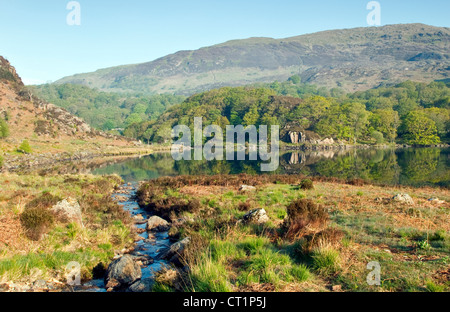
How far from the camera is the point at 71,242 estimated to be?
11250mm

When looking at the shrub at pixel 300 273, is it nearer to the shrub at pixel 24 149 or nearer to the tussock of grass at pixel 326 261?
the tussock of grass at pixel 326 261

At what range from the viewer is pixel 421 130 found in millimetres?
102250

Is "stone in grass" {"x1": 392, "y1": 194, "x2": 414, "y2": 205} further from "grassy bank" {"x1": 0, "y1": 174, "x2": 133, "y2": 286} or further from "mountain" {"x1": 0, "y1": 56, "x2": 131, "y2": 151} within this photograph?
"mountain" {"x1": 0, "y1": 56, "x2": 131, "y2": 151}

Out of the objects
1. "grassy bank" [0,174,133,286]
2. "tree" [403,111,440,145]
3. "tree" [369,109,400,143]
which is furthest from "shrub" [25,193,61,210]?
"tree" [369,109,400,143]

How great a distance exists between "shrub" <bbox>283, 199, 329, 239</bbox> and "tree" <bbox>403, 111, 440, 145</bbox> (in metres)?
111

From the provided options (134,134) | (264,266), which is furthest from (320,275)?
(134,134)

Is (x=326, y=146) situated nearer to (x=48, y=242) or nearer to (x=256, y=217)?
(x=256, y=217)

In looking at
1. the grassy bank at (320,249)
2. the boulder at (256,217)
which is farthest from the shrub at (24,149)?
the boulder at (256,217)

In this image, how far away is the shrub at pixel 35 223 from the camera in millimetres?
10653

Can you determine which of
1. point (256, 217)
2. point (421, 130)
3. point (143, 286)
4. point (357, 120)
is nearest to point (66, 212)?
point (143, 286)

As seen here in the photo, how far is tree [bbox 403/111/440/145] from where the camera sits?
10144 cm

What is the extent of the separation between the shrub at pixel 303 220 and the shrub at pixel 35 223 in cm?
887

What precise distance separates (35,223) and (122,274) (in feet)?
14.3
